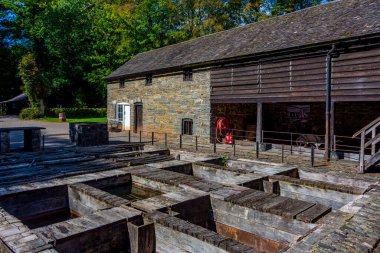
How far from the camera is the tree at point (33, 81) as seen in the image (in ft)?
112

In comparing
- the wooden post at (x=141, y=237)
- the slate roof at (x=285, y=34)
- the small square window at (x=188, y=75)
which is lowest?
the wooden post at (x=141, y=237)

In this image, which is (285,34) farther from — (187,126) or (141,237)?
(141,237)

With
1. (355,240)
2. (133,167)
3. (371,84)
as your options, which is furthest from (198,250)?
(371,84)

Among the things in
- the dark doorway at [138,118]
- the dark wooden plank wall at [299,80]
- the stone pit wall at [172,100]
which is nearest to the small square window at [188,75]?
the stone pit wall at [172,100]

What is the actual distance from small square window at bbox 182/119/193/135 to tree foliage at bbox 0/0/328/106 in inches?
686

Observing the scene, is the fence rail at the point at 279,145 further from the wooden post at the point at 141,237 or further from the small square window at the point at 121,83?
the small square window at the point at 121,83

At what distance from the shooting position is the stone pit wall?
1735cm

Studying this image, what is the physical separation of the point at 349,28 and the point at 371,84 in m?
2.49

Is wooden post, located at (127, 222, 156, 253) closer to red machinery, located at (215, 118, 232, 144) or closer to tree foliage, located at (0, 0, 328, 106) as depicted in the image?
red machinery, located at (215, 118, 232, 144)

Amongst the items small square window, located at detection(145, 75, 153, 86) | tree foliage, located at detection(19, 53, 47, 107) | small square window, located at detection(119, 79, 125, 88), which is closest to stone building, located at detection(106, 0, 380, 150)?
small square window, located at detection(145, 75, 153, 86)

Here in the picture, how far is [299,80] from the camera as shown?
1309 cm

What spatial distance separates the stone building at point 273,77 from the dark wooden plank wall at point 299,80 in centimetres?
4

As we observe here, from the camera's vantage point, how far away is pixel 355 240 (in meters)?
4.39

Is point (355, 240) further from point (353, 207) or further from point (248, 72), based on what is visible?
point (248, 72)
